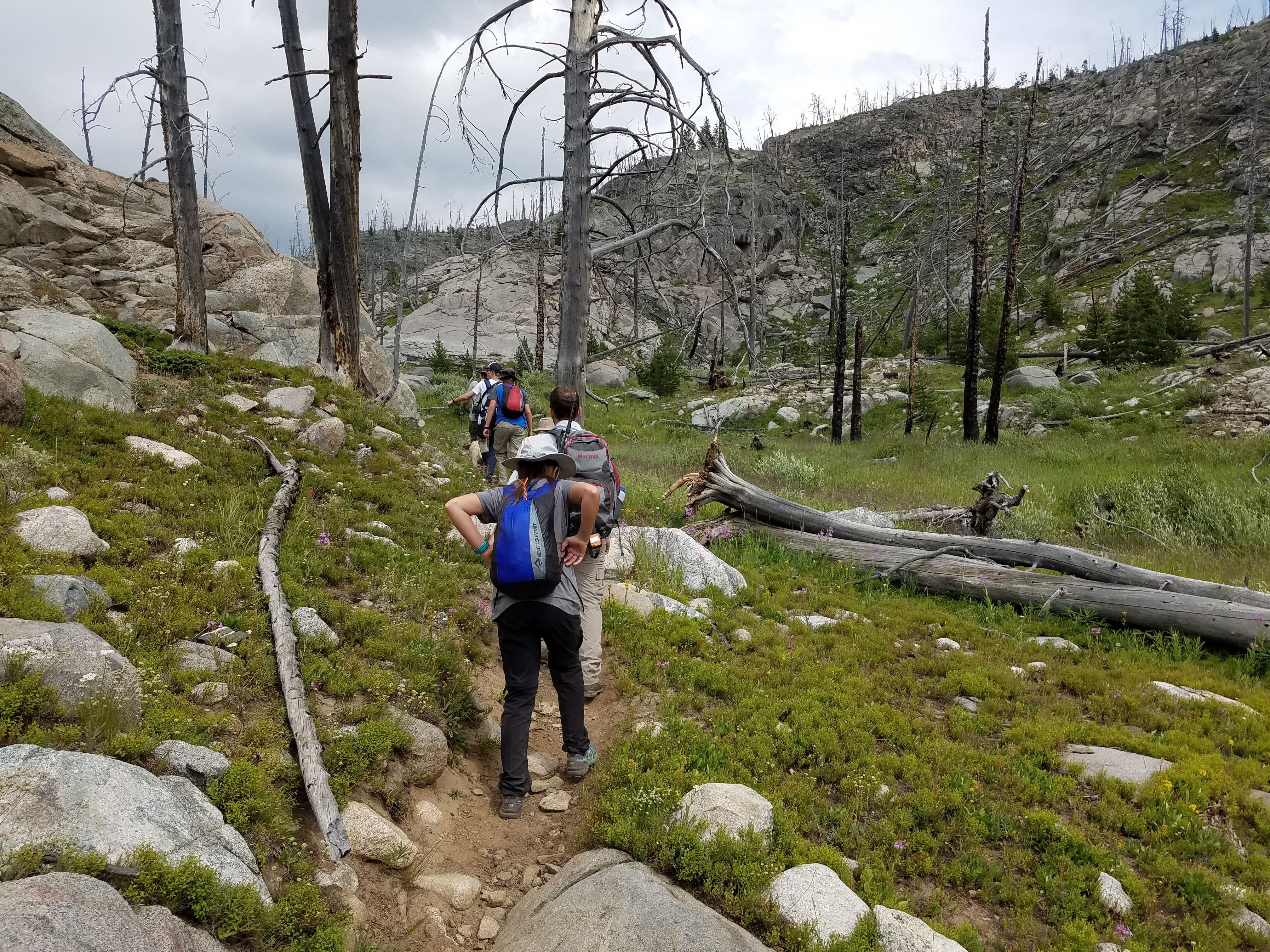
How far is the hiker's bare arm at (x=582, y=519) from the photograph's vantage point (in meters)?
3.87

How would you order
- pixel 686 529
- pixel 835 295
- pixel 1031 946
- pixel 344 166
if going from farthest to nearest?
pixel 835 295
pixel 344 166
pixel 686 529
pixel 1031 946

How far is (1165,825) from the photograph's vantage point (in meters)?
3.62

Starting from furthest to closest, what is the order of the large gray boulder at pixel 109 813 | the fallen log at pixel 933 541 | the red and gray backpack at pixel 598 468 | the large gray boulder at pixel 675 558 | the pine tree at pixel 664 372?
the pine tree at pixel 664 372
the large gray boulder at pixel 675 558
the fallen log at pixel 933 541
the red and gray backpack at pixel 598 468
the large gray boulder at pixel 109 813

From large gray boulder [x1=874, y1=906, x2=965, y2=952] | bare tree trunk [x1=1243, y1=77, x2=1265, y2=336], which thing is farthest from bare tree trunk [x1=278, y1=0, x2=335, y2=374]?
bare tree trunk [x1=1243, y1=77, x2=1265, y2=336]

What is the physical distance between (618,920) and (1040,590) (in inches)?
255

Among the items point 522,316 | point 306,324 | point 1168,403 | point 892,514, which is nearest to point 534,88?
point 892,514

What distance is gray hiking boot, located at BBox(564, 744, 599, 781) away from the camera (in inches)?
161

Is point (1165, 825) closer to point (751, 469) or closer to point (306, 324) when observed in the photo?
point (751, 469)

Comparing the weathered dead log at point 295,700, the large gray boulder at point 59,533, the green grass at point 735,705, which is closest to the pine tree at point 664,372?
the green grass at point 735,705

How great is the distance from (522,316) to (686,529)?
50013 millimetres

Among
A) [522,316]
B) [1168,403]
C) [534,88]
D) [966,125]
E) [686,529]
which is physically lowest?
[686,529]

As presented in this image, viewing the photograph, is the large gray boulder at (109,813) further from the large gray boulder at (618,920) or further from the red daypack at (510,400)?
the red daypack at (510,400)

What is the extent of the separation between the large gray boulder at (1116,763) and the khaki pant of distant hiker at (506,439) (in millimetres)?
7771

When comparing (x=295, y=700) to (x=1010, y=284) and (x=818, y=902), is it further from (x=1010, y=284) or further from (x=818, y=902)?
(x=1010, y=284)
